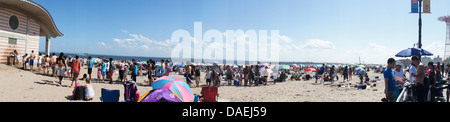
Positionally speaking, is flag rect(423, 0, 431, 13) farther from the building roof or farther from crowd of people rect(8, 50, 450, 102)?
the building roof

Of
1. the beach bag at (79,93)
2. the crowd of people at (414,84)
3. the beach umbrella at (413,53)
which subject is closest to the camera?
the crowd of people at (414,84)

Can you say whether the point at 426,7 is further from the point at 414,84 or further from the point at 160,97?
the point at 160,97

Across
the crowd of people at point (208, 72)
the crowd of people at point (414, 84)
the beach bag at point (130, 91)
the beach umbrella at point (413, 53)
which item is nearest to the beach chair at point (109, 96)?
the beach bag at point (130, 91)

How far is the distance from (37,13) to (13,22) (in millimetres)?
1636

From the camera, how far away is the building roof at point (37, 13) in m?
12.6

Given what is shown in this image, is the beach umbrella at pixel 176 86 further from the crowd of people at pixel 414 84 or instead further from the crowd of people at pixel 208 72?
the crowd of people at pixel 414 84

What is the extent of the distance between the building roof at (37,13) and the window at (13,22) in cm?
56

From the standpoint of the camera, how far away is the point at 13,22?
13.2 meters

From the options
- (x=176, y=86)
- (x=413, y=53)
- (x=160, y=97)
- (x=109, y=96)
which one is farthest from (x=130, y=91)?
(x=413, y=53)
